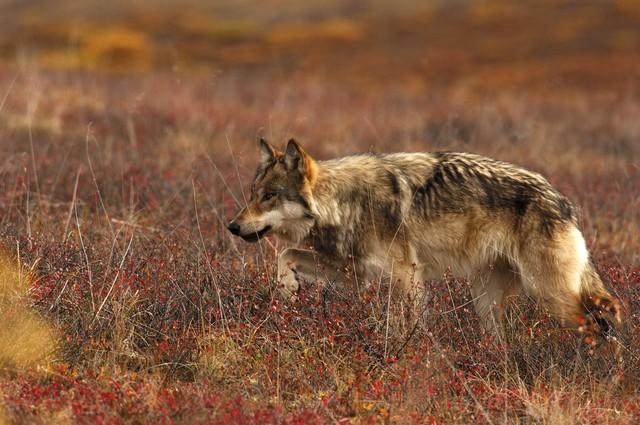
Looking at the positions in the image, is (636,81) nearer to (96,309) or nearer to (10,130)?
(10,130)

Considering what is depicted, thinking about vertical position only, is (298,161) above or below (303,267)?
above

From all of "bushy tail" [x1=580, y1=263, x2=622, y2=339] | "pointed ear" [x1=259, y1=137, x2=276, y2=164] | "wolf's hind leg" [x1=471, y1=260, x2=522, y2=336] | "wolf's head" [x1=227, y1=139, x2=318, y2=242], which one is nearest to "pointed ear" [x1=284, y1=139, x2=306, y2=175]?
"wolf's head" [x1=227, y1=139, x2=318, y2=242]

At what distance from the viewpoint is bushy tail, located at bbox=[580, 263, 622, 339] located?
5.04 metres

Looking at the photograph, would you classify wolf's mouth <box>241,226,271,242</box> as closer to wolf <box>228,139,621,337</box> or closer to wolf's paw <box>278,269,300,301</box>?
wolf <box>228,139,621,337</box>

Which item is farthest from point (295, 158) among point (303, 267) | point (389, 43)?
point (389, 43)

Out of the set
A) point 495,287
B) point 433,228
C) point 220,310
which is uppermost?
point 433,228

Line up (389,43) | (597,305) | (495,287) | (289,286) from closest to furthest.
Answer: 1. (597,305)
2. (289,286)
3. (495,287)
4. (389,43)

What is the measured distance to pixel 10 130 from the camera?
34.3ft

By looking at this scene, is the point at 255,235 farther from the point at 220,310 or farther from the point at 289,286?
the point at 220,310

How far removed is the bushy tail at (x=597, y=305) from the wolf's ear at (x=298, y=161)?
6.31ft

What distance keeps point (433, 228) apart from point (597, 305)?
1191mm

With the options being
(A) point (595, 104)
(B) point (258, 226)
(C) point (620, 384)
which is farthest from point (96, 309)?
(A) point (595, 104)

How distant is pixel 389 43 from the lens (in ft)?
120

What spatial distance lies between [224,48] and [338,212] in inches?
1242
